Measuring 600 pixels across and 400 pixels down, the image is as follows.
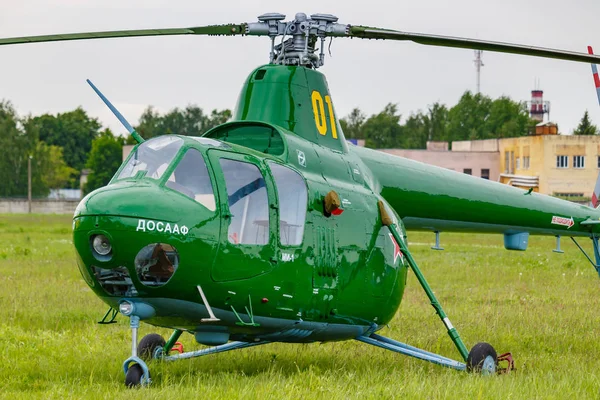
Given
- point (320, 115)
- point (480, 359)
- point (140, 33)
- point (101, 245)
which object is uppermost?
point (140, 33)

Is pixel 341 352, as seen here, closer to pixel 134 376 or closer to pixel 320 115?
pixel 320 115

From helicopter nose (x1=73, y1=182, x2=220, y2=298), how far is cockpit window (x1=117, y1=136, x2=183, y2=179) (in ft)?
0.85

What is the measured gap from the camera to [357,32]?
11.2 meters

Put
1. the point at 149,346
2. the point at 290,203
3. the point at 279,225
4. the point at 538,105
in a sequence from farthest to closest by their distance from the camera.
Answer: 1. the point at 538,105
2. the point at 149,346
3. the point at 290,203
4. the point at 279,225

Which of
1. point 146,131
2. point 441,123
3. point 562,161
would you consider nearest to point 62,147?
point 146,131

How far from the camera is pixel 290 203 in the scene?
33.5 feet

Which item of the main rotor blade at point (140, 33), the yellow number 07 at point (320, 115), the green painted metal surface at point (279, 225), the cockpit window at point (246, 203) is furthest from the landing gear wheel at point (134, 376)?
the yellow number 07 at point (320, 115)

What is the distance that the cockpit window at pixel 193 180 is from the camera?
30.3 ft

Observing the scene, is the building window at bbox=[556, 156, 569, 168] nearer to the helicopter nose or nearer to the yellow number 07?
the yellow number 07

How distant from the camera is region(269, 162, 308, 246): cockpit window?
33.0ft

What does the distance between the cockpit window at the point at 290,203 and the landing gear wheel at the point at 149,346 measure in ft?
8.59

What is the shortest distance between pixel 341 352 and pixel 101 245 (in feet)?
16.9

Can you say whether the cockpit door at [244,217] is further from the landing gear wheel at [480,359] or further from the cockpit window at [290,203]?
the landing gear wheel at [480,359]

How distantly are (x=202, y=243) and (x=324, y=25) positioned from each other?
3.51 m
